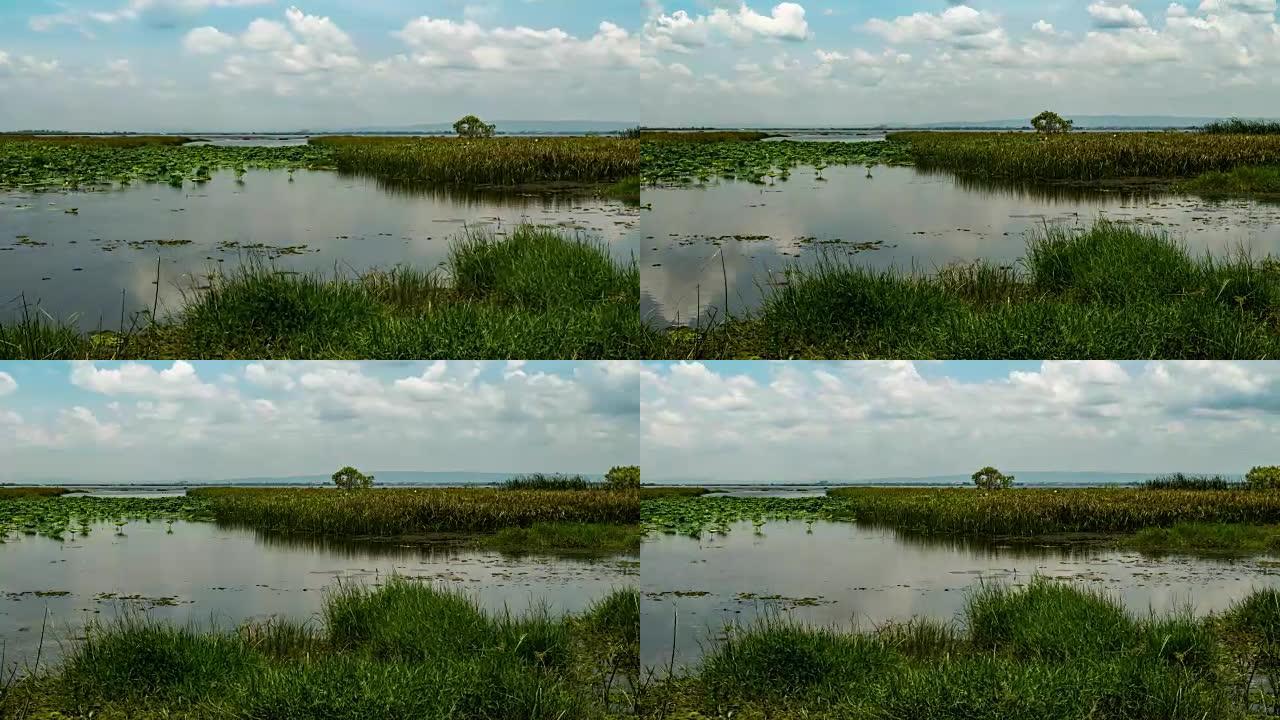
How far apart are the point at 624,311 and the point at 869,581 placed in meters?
6.04

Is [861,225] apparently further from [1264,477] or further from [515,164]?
[1264,477]

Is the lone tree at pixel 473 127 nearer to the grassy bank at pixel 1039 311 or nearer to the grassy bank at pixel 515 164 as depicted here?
the grassy bank at pixel 515 164

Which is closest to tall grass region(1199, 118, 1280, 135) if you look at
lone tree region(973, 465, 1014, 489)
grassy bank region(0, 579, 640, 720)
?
lone tree region(973, 465, 1014, 489)

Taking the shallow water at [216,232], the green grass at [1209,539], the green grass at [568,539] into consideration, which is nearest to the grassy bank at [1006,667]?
the shallow water at [216,232]

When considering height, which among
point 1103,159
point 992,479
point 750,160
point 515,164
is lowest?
point 992,479

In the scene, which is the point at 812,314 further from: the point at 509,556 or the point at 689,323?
the point at 509,556

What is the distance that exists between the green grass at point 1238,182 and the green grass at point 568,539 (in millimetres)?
16259

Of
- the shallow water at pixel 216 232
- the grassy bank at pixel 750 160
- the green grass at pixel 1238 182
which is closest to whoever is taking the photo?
the shallow water at pixel 216 232

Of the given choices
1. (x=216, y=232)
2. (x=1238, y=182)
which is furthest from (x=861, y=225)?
(x=1238, y=182)

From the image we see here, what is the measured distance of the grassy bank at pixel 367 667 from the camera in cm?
662

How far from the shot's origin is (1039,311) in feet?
31.7

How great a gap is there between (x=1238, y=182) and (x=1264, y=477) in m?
7.66

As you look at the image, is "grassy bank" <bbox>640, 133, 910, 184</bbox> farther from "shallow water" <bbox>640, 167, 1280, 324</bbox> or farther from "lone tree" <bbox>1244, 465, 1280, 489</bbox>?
"lone tree" <bbox>1244, 465, 1280, 489</bbox>

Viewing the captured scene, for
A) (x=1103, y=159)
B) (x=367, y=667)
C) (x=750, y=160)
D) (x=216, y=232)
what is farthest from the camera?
(x=750, y=160)
